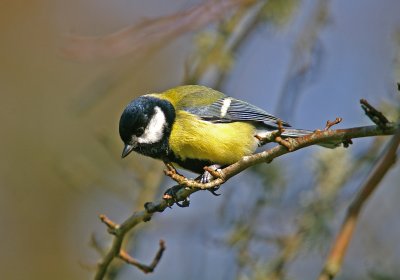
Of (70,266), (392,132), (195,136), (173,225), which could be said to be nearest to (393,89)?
(195,136)

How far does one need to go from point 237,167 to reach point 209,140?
0.67 metres

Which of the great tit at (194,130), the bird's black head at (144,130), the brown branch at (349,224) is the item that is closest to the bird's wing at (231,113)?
the great tit at (194,130)

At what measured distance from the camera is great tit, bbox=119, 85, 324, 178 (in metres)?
2.60

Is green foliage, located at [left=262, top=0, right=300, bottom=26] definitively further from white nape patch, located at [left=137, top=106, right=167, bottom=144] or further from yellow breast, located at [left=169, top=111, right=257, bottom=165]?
white nape patch, located at [left=137, top=106, right=167, bottom=144]

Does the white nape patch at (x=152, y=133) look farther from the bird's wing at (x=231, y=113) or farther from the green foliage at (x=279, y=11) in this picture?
the green foliage at (x=279, y=11)

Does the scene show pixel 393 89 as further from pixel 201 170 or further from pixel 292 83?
pixel 201 170

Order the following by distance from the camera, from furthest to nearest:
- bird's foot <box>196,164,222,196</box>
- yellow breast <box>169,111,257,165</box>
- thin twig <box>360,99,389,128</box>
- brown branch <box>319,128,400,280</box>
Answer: yellow breast <box>169,111,257,165</box>
brown branch <box>319,128,400,280</box>
bird's foot <box>196,164,222,196</box>
thin twig <box>360,99,389,128</box>

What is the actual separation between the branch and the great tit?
480mm

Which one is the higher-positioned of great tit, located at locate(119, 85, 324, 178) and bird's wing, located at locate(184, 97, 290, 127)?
bird's wing, located at locate(184, 97, 290, 127)

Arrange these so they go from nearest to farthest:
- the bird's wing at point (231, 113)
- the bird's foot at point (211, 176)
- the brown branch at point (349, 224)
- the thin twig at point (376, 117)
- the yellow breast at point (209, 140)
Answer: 1. the thin twig at point (376, 117)
2. the bird's foot at point (211, 176)
3. the brown branch at point (349, 224)
4. the yellow breast at point (209, 140)
5. the bird's wing at point (231, 113)

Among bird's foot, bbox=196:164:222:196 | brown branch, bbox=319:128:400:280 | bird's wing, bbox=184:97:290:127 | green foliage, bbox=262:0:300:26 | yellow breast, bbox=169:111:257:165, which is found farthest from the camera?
green foliage, bbox=262:0:300:26

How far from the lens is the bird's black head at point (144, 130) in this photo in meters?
2.65

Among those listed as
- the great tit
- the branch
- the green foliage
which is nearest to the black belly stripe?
the great tit

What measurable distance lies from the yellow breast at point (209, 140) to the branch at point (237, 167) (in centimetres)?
46
